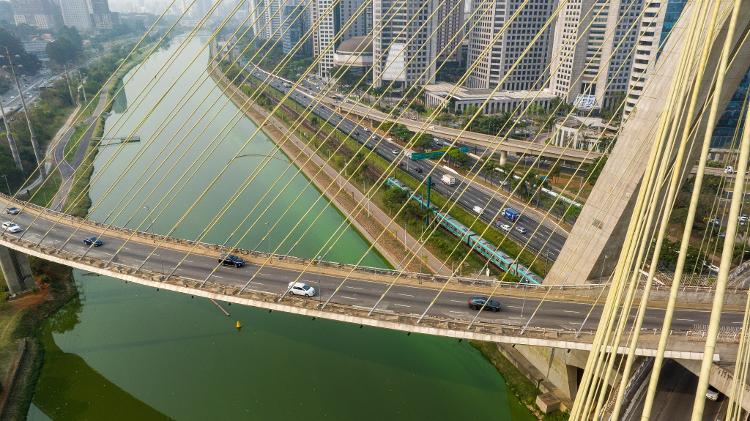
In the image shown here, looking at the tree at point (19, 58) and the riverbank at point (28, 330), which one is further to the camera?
the tree at point (19, 58)

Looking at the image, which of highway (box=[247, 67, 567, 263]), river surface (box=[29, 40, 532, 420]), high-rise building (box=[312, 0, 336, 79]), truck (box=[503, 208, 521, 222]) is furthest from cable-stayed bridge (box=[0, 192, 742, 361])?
high-rise building (box=[312, 0, 336, 79])

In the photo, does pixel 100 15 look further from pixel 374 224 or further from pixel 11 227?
pixel 374 224

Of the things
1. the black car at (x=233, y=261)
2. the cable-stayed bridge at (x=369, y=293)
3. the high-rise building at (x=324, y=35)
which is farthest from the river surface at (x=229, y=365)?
the high-rise building at (x=324, y=35)

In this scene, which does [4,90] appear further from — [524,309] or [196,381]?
[524,309]

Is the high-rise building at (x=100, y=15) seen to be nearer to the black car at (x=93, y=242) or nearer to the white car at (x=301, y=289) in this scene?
the black car at (x=93, y=242)

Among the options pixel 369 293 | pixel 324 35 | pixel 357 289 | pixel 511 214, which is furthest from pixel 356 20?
pixel 369 293

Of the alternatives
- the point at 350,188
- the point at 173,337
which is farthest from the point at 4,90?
the point at 173,337
